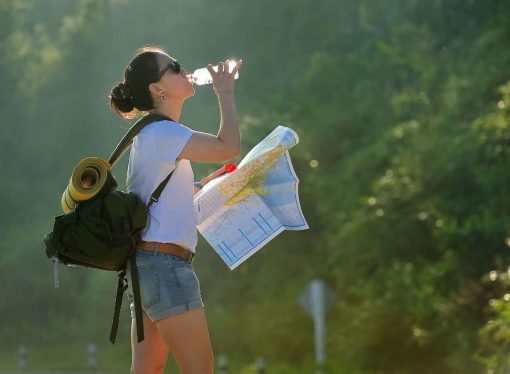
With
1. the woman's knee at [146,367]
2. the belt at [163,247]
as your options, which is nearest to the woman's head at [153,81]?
the belt at [163,247]

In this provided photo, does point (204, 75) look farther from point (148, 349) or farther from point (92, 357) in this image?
point (92, 357)

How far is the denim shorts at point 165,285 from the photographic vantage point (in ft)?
14.8

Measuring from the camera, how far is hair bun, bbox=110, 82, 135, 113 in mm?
4836

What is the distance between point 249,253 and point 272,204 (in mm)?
222

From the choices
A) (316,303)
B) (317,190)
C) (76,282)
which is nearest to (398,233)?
(316,303)

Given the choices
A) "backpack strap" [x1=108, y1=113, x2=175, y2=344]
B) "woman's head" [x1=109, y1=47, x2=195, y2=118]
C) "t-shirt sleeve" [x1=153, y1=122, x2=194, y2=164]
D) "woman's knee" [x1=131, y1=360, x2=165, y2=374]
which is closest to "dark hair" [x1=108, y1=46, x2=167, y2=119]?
"woman's head" [x1=109, y1=47, x2=195, y2=118]

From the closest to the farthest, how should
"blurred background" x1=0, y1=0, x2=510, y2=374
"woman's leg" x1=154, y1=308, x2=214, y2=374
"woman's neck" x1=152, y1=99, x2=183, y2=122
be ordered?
1. "woman's leg" x1=154, y1=308, x2=214, y2=374
2. "woman's neck" x1=152, y1=99, x2=183, y2=122
3. "blurred background" x1=0, y1=0, x2=510, y2=374

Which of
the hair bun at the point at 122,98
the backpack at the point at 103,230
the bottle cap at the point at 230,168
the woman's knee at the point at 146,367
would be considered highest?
the hair bun at the point at 122,98

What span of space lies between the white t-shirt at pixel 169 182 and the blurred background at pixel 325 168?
551 cm

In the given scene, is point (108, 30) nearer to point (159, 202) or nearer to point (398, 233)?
point (398, 233)

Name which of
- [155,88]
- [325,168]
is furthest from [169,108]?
[325,168]

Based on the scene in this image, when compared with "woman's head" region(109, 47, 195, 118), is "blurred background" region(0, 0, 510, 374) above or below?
above

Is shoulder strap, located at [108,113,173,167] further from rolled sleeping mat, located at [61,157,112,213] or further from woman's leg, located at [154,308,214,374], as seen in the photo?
woman's leg, located at [154,308,214,374]

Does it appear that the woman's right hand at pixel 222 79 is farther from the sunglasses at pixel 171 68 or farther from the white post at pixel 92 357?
the white post at pixel 92 357
